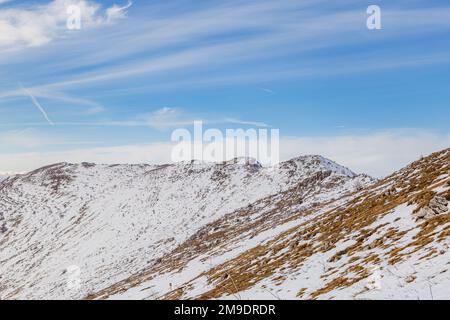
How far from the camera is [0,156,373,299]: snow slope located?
63500mm

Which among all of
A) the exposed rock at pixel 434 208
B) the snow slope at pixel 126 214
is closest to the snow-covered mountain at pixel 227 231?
the exposed rock at pixel 434 208

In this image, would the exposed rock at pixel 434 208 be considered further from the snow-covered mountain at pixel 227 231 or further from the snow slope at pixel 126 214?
the snow slope at pixel 126 214

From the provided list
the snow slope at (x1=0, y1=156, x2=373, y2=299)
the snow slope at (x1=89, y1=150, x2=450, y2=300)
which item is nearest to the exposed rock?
the snow slope at (x1=89, y1=150, x2=450, y2=300)

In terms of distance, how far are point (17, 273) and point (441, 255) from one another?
290 feet

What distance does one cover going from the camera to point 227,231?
55562mm

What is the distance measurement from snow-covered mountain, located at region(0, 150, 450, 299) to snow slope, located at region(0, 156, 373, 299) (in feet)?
1.28

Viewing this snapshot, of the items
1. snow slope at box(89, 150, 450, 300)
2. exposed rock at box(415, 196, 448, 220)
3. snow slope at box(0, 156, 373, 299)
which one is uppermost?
exposed rock at box(415, 196, 448, 220)

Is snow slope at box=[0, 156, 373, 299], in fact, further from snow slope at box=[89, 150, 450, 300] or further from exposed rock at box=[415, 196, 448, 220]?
exposed rock at box=[415, 196, 448, 220]

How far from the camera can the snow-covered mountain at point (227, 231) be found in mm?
15242

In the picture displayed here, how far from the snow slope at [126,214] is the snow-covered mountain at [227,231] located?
1.28 ft

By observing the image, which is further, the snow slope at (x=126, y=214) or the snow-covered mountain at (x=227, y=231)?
the snow slope at (x=126, y=214)

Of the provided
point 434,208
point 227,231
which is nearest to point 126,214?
point 227,231

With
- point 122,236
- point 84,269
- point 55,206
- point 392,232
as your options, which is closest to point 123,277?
point 84,269
